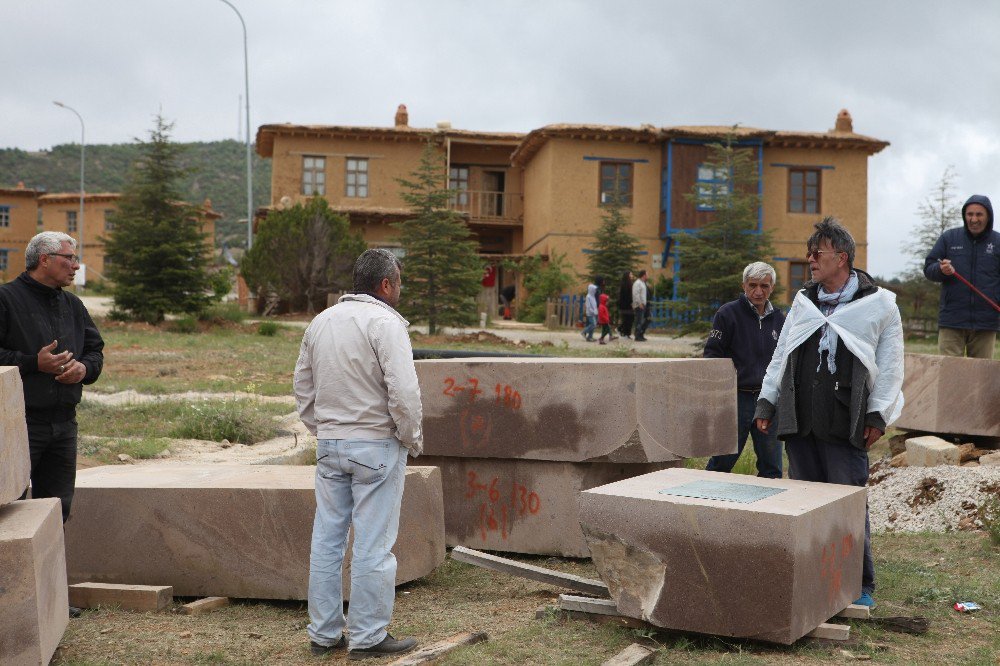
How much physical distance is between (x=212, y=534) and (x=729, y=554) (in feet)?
9.12

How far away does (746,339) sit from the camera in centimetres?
680

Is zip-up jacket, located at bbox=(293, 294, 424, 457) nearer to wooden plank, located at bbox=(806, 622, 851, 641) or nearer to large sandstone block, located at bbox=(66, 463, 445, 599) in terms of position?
large sandstone block, located at bbox=(66, 463, 445, 599)

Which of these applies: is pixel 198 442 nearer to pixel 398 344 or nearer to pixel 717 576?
pixel 398 344

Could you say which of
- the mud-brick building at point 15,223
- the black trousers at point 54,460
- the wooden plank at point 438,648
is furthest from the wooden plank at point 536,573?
the mud-brick building at point 15,223

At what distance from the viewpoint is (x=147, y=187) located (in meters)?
23.3

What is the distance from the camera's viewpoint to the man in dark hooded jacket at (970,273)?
8.58 meters

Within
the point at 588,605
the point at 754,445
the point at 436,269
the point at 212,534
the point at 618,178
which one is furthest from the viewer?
the point at 618,178

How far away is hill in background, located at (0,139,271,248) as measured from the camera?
74.8 meters

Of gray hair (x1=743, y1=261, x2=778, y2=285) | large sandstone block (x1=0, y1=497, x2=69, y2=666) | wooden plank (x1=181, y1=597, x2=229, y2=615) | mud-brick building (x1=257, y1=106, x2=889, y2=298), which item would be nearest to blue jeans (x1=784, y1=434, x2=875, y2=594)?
gray hair (x1=743, y1=261, x2=778, y2=285)

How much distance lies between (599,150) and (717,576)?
94.3ft

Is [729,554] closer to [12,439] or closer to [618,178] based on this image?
[12,439]

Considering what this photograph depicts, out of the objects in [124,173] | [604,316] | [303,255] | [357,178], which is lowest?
→ [604,316]

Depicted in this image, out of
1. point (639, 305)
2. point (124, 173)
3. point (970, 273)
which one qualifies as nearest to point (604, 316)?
point (639, 305)

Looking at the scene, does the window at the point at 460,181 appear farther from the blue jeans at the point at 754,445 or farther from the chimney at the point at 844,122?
the blue jeans at the point at 754,445
